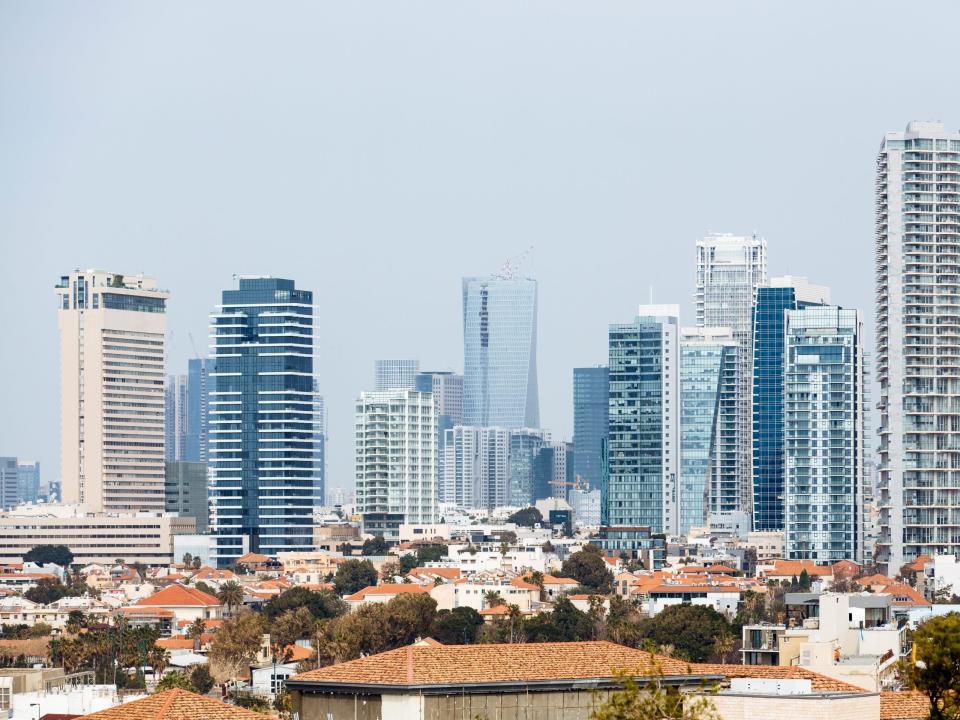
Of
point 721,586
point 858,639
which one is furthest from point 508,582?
point 858,639

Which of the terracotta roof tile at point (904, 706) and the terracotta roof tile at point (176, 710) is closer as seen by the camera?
the terracotta roof tile at point (176, 710)

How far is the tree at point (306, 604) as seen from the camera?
17612 cm

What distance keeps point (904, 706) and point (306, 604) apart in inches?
5319

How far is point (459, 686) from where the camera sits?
40.7m

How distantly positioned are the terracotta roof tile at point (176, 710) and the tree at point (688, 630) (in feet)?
299

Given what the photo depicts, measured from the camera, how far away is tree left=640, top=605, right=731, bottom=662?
13335cm

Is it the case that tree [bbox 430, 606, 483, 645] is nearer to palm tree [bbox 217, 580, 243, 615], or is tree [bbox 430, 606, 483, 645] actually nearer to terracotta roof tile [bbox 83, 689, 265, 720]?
palm tree [bbox 217, 580, 243, 615]

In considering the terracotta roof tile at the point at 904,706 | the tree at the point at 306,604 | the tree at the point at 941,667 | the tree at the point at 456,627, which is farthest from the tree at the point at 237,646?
the tree at the point at 941,667

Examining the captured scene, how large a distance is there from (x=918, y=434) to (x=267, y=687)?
301 feet

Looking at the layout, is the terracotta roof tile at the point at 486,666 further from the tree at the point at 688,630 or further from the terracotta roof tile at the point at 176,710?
the tree at the point at 688,630

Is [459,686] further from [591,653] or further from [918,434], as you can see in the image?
[918,434]

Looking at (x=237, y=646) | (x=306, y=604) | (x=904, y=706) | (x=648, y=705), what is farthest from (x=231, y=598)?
(x=648, y=705)

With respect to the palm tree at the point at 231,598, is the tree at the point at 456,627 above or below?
above

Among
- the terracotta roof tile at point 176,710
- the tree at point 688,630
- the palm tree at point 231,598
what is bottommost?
the palm tree at point 231,598
